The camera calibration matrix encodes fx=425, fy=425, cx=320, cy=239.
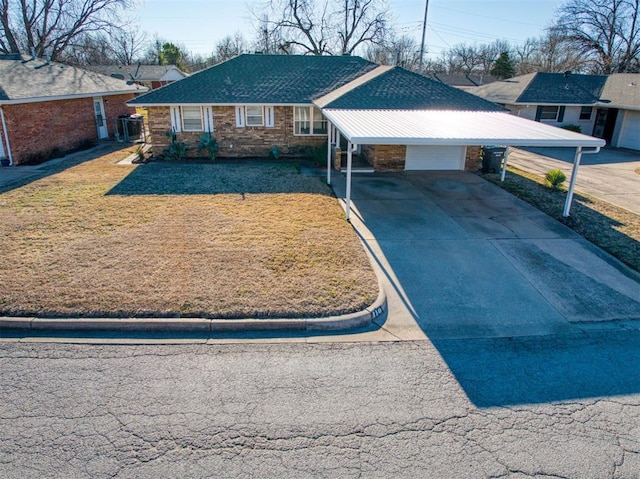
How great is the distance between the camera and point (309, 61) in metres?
21.0

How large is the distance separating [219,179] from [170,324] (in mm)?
9201

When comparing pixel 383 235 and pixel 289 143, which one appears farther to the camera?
pixel 289 143

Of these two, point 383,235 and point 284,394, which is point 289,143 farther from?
point 284,394

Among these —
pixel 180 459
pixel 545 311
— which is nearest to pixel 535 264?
pixel 545 311

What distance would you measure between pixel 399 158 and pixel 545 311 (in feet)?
34.5

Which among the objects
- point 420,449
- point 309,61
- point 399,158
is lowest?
point 420,449

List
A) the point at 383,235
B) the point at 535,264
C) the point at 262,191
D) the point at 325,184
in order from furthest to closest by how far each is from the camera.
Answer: the point at 325,184, the point at 262,191, the point at 383,235, the point at 535,264

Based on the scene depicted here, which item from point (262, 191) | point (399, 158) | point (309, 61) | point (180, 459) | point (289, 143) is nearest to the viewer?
point (180, 459)

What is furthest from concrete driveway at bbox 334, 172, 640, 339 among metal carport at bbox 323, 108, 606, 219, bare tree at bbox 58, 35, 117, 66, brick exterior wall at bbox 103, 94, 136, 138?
bare tree at bbox 58, 35, 117, 66

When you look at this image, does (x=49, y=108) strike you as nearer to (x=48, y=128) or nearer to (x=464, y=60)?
(x=48, y=128)

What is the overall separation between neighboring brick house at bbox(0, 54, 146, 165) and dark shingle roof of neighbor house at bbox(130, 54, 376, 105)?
4.20m

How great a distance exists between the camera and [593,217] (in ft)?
36.5

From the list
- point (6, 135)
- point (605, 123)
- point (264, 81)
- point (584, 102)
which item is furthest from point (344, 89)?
point (605, 123)

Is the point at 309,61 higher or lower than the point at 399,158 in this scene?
higher
